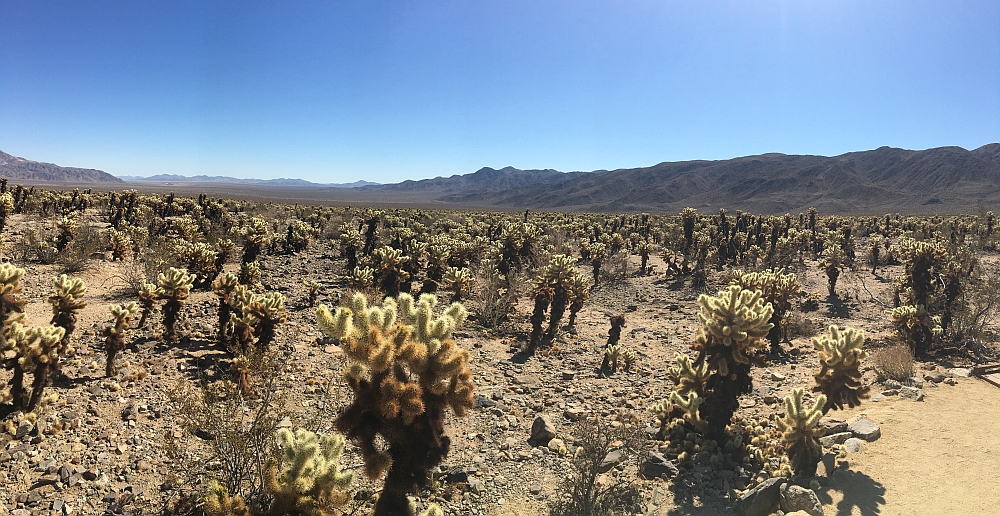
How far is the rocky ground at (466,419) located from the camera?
18.7 feet

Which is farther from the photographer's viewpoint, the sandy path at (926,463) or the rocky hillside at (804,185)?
the rocky hillside at (804,185)

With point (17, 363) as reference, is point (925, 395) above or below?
below

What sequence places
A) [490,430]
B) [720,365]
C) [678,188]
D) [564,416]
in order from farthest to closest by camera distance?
[678,188], [564,416], [490,430], [720,365]

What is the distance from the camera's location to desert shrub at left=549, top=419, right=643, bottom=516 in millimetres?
6250

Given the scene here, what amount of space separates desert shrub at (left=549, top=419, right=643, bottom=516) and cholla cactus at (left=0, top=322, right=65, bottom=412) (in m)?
7.24

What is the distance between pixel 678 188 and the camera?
130 metres

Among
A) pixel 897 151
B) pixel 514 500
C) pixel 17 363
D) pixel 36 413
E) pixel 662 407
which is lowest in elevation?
pixel 514 500

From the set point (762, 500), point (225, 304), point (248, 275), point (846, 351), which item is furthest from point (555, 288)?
point (248, 275)

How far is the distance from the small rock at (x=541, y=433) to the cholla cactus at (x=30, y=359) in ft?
23.5

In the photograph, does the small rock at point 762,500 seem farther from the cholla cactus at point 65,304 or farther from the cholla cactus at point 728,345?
the cholla cactus at point 65,304

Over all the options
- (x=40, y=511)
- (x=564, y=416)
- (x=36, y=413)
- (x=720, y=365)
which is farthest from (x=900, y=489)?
(x=36, y=413)

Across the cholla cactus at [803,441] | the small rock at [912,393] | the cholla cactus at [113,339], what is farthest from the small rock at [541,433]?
the small rock at [912,393]

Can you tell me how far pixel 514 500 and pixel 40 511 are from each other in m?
5.33

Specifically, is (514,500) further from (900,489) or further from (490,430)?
(900,489)
